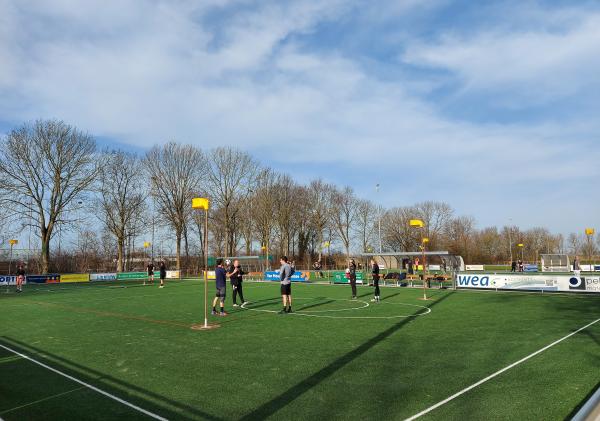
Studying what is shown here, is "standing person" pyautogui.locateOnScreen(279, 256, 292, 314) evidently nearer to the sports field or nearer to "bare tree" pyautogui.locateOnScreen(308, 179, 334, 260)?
the sports field

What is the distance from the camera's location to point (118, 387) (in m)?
7.04

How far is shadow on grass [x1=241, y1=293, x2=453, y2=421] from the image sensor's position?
5.78 m

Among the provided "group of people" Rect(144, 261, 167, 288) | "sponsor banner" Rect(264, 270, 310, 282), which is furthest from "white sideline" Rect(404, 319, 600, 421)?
"group of people" Rect(144, 261, 167, 288)

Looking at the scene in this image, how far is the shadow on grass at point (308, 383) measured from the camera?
19.0ft

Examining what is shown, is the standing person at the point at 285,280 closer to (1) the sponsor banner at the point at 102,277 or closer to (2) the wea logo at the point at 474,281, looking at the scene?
(2) the wea logo at the point at 474,281

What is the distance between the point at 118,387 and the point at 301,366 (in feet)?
11.0

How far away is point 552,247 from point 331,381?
112 meters

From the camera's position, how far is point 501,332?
11.4 m

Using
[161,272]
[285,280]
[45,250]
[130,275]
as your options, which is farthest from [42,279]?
[285,280]

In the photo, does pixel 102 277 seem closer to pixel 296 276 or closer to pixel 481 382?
pixel 296 276

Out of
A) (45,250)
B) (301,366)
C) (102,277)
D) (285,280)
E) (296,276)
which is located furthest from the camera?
(45,250)

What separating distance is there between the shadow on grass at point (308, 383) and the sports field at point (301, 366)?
19mm

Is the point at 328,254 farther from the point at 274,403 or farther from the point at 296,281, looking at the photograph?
the point at 274,403

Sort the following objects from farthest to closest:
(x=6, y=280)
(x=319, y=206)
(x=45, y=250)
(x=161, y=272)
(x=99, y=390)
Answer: (x=319, y=206) < (x=45, y=250) < (x=6, y=280) < (x=161, y=272) < (x=99, y=390)
